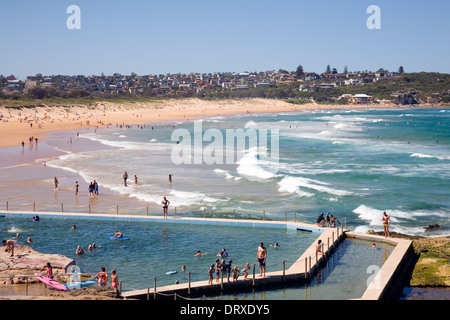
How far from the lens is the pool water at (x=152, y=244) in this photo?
56.8 feet

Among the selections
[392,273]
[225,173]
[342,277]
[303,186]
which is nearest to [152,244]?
[342,277]

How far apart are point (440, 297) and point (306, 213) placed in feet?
36.9

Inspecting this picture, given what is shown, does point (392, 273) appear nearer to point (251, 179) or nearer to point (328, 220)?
point (328, 220)

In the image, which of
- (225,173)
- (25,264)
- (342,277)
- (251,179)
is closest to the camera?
(342,277)

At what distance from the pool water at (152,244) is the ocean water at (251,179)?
9.17 feet

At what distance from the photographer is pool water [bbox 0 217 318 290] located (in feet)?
56.8

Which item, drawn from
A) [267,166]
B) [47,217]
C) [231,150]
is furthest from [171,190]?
[231,150]

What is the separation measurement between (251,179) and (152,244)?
645 inches

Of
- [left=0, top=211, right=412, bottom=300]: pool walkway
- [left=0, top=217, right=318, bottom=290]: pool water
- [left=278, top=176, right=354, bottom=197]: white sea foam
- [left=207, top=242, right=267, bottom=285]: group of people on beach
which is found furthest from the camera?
[left=278, top=176, right=354, bottom=197]: white sea foam

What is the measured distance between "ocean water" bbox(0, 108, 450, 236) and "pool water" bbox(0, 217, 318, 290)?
2.79 meters

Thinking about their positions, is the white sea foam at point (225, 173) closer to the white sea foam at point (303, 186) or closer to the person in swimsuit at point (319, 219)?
the white sea foam at point (303, 186)

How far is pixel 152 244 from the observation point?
20.2 m

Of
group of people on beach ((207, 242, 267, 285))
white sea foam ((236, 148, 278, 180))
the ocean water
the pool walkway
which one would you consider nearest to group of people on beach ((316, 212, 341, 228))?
the pool walkway

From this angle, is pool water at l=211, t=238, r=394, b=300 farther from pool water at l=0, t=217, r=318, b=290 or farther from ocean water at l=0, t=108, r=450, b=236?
ocean water at l=0, t=108, r=450, b=236
